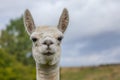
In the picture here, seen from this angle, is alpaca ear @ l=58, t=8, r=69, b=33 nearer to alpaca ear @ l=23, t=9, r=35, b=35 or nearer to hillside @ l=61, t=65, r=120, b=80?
alpaca ear @ l=23, t=9, r=35, b=35

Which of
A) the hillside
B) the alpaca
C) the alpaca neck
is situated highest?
the hillside

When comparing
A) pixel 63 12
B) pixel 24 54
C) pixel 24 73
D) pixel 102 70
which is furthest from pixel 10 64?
pixel 63 12

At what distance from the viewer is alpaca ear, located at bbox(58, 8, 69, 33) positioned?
37.1ft

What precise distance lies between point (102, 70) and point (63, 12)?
75.0 meters

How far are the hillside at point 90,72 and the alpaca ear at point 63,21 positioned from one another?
6266cm

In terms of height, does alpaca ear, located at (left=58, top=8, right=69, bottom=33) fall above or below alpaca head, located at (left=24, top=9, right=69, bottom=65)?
above

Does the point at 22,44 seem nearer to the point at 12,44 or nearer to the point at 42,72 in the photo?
the point at 12,44

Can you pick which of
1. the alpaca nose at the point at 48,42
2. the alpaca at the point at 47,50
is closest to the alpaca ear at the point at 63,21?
the alpaca at the point at 47,50

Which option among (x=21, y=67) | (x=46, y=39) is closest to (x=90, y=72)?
(x=21, y=67)

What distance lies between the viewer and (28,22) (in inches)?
448

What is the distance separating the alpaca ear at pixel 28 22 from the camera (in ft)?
37.2

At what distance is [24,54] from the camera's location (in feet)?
373

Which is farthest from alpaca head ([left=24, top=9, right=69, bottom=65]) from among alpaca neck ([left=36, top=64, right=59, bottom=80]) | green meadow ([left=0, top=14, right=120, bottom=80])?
green meadow ([left=0, top=14, right=120, bottom=80])

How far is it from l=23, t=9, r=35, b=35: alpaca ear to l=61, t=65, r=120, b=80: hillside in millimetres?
62729
